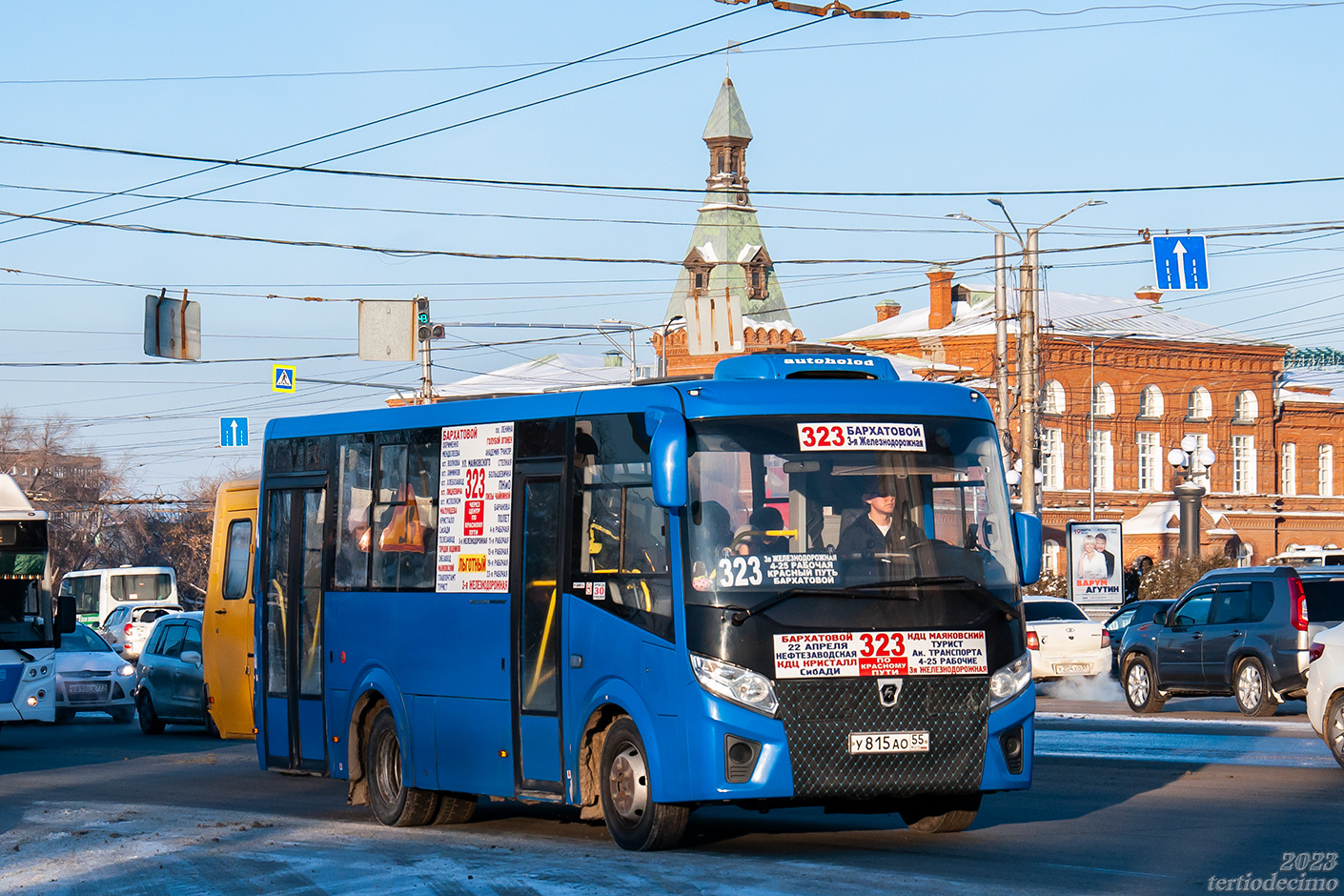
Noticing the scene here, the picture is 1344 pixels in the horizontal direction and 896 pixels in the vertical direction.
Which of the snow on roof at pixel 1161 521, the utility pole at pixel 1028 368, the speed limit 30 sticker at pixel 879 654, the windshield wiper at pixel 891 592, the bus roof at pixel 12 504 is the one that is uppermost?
the utility pole at pixel 1028 368

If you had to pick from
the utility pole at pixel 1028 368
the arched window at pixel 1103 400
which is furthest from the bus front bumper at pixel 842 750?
the arched window at pixel 1103 400

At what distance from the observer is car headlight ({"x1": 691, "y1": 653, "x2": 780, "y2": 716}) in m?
Answer: 10.2

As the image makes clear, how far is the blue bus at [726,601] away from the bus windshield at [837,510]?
0.01 meters

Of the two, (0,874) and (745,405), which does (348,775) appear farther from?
(745,405)

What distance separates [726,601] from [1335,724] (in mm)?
7243

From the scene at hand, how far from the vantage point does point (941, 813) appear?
1161 centimetres

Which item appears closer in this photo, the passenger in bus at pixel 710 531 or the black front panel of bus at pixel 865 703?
the black front panel of bus at pixel 865 703

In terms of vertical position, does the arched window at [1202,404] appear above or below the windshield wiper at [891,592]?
above

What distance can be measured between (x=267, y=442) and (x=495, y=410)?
12.1 feet

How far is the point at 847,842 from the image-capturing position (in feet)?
37.2

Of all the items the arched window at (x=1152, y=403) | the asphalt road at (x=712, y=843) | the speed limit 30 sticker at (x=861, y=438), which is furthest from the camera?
the arched window at (x=1152, y=403)

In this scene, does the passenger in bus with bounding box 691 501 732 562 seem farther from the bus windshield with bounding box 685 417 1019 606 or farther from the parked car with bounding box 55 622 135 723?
the parked car with bounding box 55 622 135 723

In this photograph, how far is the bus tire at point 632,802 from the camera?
10.6 meters

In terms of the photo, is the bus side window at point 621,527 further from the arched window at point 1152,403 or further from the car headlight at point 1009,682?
the arched window at point 1152,403
